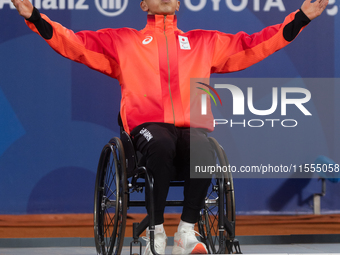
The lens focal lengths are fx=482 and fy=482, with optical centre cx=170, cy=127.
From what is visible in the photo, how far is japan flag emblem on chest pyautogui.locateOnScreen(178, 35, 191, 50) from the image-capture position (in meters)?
1.95

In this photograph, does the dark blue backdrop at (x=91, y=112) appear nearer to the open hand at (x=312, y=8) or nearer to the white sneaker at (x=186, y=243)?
the open hand at (x=312, y=8)

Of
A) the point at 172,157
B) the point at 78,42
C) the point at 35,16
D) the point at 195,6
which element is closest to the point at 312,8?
the point at 172,157

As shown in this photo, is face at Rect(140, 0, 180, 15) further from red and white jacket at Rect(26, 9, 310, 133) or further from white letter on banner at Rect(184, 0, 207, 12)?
white letter on banner at Rect(184, 0, 207, 12)

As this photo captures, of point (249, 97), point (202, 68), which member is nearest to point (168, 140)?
point (202, 68)

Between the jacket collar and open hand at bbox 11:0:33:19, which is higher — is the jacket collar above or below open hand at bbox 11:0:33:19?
below

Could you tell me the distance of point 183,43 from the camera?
1.96 meters

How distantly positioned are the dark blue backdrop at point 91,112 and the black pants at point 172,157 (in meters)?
1.11

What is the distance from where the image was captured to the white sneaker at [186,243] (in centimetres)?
165

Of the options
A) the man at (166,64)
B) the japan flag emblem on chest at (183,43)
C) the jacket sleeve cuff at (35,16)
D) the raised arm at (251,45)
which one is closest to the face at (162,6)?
the man at (166,64)

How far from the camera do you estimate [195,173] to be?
1.73 metres

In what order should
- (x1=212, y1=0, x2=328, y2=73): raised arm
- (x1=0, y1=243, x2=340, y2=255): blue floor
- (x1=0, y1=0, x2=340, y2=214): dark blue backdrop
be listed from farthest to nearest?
(x1=0, y1=0, x2=340, y2=214): dark blue backdrop, (x1=0, y1=243, x2=340, y2=255): blue floor, (x1=212, y1=0, x2=328, y2=73): raised arm

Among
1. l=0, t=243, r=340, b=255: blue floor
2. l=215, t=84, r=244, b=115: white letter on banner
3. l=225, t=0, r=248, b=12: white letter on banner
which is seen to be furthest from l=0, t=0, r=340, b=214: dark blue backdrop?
l=0, t=243, r=340, b=255: blue floor

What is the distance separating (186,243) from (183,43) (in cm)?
80

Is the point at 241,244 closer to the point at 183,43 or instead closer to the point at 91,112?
the point at 91,112
